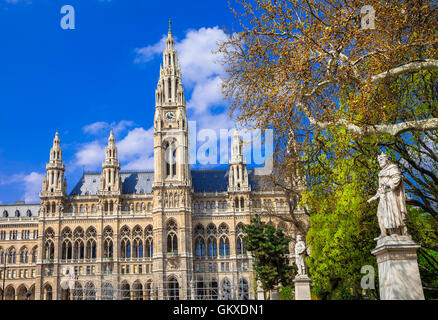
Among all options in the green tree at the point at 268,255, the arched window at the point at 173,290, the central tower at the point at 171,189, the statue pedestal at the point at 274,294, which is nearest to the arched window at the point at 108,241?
the central tower at the point at 171,189

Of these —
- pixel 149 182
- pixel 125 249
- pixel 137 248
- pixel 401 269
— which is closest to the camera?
pixel 401 269

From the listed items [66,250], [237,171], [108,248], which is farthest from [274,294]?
[66,250]

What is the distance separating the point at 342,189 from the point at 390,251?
858 centimetres

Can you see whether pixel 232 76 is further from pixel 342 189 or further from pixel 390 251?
pixel 390 251

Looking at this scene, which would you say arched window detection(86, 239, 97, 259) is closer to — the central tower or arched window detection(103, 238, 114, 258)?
arched window detection(103, 238, 114, 258)

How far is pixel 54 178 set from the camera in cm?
7612

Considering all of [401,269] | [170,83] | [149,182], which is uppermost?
[170,83]

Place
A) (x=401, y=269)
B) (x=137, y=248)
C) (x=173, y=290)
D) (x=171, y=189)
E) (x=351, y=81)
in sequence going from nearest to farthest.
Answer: (x=401, y=269) < (x=351, y=81) < (x=173, y=290) < (x=171, y=189) < (x=137, y=248)

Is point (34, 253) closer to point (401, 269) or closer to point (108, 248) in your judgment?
point (108, 248)

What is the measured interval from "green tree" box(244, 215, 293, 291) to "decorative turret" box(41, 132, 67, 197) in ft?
141

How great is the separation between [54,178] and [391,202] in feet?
230

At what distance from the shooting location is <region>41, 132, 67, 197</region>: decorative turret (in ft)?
247

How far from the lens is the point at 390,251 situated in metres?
13.0
